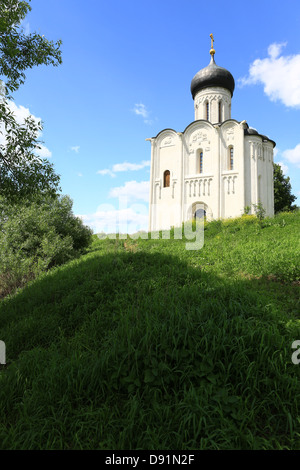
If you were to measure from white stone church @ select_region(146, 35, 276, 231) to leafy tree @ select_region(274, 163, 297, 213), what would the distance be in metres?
6.34

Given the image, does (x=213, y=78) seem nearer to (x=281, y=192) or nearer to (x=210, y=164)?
(x=210, y=164)

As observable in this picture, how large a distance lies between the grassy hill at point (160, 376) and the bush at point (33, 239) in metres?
4.79

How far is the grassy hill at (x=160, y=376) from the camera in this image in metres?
2.09

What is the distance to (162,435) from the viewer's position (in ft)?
6.68

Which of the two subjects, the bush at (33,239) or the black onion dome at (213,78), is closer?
the bush at (33,239)

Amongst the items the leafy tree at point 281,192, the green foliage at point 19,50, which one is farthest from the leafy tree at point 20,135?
the leafy tree at point 281,192

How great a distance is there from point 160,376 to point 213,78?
2711 centimetres

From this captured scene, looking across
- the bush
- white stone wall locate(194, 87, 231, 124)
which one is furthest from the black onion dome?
the bush

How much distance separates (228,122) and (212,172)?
4.40 m

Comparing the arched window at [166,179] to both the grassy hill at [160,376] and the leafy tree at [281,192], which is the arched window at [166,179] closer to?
the leafy tree at [281,192]

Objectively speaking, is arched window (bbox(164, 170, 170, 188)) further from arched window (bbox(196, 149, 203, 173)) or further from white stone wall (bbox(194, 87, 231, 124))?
white stone wall (bbox(194, 87, 231, 124))

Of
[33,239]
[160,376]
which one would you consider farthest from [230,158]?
[160,376]

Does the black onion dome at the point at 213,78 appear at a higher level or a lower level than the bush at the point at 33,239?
higher
